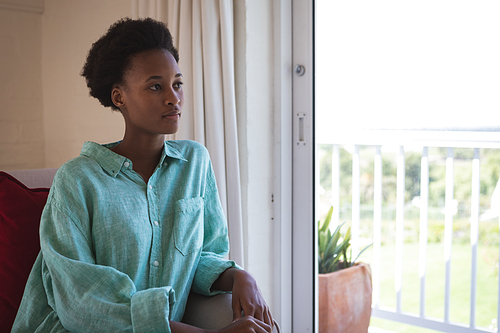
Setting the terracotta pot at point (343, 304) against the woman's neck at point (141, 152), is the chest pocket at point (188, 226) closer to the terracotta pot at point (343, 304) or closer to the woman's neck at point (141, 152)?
the woman's neck at point (141, 152)

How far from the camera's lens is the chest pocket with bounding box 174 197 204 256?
1.14 meters

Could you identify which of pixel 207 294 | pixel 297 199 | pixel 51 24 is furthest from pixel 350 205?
pixel 51 24

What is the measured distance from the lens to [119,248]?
1.05 m

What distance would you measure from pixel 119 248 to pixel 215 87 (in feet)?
2.75

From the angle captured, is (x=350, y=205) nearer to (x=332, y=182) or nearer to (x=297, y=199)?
(x=332, y=182)

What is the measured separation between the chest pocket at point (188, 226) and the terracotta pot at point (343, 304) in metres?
0.97

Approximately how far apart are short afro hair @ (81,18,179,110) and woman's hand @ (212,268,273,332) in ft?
2.01

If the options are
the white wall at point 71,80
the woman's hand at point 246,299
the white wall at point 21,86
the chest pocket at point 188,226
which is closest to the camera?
the woman's hand at point 246,299

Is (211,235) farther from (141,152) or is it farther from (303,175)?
(303,175)

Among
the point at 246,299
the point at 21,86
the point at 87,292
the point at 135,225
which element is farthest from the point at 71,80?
the point at 246,299

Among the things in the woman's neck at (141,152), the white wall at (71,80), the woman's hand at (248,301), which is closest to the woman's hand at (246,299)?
the woman's hand at (248,301)

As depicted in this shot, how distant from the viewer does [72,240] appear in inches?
38.6

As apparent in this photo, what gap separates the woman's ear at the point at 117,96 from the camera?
46.2 inches

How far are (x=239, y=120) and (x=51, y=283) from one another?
101 centimetres
